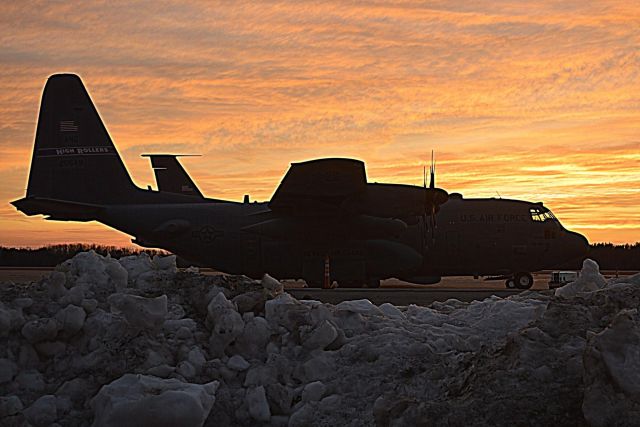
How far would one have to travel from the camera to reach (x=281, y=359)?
643 cm

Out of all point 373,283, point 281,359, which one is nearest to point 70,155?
point 373,283

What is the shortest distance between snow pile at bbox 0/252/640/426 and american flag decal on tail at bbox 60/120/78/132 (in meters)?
17.1

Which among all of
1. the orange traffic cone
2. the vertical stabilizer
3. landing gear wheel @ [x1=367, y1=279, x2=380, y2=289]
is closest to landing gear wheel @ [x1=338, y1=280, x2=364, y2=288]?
the orange traffic cone

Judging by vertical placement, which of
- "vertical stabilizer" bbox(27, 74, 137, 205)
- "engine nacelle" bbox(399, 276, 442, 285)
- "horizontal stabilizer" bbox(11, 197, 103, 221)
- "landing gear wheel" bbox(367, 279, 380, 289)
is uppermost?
"vertical stabilizer" bbox(27, 74, 137, 205)

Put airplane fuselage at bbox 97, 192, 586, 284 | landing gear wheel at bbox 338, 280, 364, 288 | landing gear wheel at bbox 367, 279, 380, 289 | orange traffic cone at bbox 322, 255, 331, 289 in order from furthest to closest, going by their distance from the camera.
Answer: landing gear wheel at bbox 367, 279, 380, 289 < landing gear wheel at bbox 338, 280, 364, 288 < orange traffic cone at bbox 322, 255, 331, 289 < airplane fuselage at bbox 97, 192, 586, 284

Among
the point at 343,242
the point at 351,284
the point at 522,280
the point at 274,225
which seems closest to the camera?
the point at 274,225

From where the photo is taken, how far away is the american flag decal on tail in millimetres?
24000

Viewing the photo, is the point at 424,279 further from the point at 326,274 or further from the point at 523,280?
the point at 326,274

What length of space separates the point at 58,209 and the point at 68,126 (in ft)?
9.62

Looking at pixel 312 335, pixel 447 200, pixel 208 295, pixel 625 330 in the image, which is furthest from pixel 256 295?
pixel 447 200

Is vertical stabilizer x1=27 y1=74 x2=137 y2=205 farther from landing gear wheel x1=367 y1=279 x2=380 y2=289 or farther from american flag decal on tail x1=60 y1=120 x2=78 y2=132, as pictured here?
landing gear wheel x1=367 y1=279 x2=380 y2=289

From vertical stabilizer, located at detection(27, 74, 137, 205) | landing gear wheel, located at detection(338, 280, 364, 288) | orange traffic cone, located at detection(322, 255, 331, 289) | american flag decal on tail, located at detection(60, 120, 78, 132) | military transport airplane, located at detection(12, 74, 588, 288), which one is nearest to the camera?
military transport airplane, located at detection(12, 74, 588, 288)

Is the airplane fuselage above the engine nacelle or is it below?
above

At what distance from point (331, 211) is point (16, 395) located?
16.5 m
